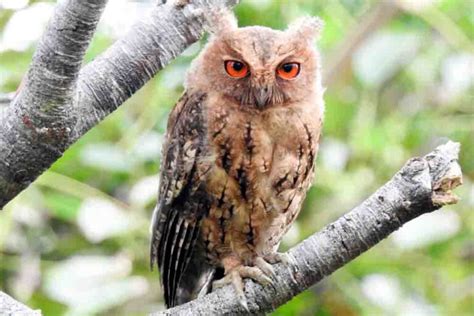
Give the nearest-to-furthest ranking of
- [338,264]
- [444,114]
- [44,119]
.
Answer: [44,119] → [338,264] → [444,114]

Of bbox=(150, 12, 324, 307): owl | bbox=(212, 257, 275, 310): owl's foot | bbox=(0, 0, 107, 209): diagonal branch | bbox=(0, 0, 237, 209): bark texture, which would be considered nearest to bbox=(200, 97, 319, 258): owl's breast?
bbox=(150, 12, 324, 307): owl

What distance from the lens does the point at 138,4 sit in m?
2.44

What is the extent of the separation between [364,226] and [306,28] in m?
0.73

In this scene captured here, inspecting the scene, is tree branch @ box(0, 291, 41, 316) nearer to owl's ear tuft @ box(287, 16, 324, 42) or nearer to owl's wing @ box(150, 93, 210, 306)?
owl's wing @ box(150, 93, 210, 306)

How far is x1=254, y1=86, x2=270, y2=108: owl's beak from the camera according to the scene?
1.92 metres

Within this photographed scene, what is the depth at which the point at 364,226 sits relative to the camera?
141cm

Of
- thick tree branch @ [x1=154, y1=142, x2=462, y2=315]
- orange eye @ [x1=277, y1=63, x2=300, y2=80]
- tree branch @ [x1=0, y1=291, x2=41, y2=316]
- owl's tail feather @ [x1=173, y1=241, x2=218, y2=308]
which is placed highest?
orange eye @ [x1=277, y1=63, x2=300, y2=80]

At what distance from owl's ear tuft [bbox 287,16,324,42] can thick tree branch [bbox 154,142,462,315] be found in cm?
66

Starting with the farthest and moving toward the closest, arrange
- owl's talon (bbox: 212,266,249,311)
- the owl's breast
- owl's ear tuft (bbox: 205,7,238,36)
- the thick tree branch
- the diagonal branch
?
the owl's breast < owl's ear tuft (bbox: 205,7,238,36) < owl's talon (bbox: 212,266,249,311) < the thick tree branch < the diagonal branch

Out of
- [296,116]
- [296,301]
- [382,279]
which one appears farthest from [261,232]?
[382,279]

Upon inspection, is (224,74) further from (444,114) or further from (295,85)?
(444,114)

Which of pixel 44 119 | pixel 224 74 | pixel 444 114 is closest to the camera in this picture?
pixel 44 119

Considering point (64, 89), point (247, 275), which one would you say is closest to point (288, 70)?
point (247, 275)

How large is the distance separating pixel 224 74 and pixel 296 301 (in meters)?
0.74
